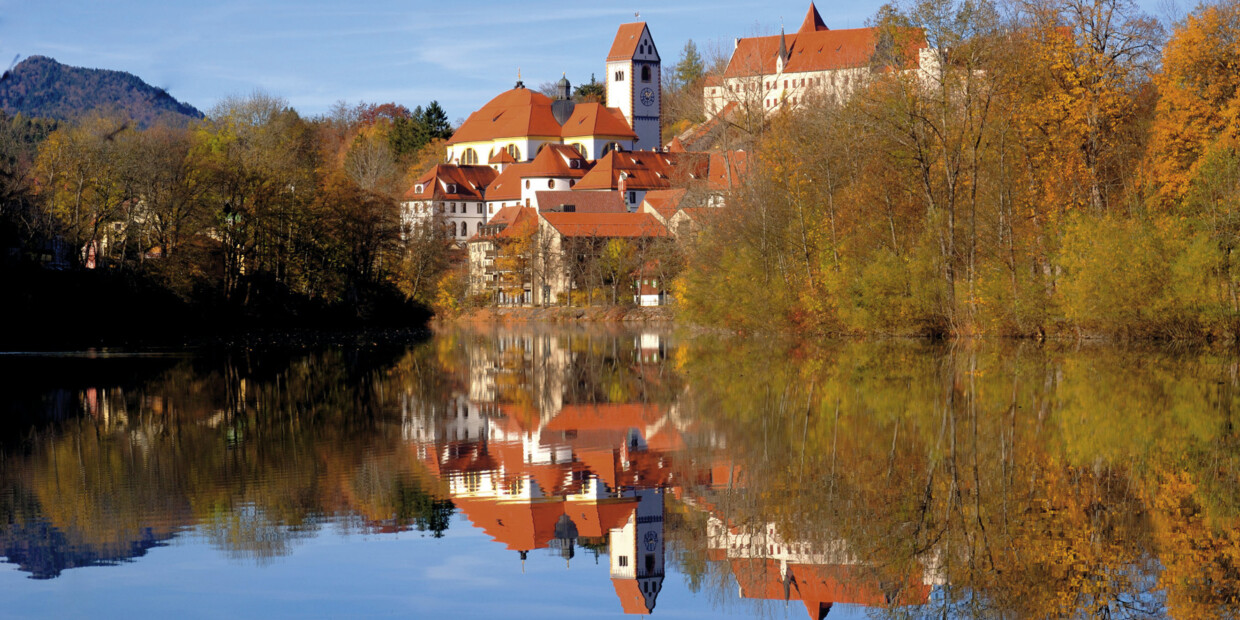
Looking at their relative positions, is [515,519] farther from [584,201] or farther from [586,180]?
[586,180]

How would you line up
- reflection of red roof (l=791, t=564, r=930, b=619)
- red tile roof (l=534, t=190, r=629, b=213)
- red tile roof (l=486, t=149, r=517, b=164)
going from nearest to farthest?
1. reflection of red roof (l=791, t=564, r=930, b=619)
2. red tile roof (l=534, t=190, r=629, b=213)
3. red tile roof (l=486, t=149, r=517, b=164)

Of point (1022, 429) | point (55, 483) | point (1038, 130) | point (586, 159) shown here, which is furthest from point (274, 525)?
point (586, 159)

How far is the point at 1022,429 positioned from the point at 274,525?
981 centimetres

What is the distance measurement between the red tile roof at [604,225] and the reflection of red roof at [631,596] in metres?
81.7

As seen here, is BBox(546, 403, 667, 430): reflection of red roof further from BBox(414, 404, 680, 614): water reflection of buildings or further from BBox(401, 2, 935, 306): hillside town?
BBox(401, 2, 935, 306): hillside town

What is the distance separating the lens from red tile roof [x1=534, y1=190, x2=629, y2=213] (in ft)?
356

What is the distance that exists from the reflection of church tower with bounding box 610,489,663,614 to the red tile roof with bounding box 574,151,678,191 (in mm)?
102710

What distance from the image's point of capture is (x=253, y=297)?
5988 cm

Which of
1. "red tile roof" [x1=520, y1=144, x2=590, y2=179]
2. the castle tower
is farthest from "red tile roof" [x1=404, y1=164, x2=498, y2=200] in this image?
the castle tower

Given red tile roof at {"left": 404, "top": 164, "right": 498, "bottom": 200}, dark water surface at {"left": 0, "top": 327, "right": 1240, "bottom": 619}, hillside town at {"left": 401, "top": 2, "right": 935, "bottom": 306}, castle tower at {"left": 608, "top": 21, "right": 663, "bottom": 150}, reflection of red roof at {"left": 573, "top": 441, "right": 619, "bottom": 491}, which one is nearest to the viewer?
dark water surface at {"left": 0, "top": 327, "right": 1240, "bottom": 619}

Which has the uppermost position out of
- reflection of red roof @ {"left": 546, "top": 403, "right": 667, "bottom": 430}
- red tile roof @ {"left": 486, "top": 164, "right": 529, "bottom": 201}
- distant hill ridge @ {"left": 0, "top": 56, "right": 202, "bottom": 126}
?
distant hill ridge @ {"left": 0, "top": 56, "right": 202, "bottom": 126}

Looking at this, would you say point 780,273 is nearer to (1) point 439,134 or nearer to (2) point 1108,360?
(2) point 1108,360

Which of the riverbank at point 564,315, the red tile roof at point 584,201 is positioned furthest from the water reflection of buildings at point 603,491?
the red tile roof at point 584,201

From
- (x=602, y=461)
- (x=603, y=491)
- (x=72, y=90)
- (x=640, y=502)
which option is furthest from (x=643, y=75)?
(x=640, y=502)
